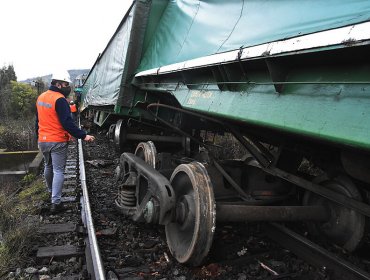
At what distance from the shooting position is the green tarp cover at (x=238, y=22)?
1826 millimetres

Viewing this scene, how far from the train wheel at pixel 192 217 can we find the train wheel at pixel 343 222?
4.07ft

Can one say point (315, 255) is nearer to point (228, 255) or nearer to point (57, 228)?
point (228, 255)

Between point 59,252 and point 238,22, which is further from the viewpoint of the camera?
point 59,252

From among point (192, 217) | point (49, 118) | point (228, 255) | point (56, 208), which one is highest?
point (49, 118)

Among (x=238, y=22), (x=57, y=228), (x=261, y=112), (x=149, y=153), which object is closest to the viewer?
(x=261, y=112)

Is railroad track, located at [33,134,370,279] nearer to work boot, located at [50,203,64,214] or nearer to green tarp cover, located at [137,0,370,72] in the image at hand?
work boot, located at [50,203,64,214]

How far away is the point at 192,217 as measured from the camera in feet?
10.2

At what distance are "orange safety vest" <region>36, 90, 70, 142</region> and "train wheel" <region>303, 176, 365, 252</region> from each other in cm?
367

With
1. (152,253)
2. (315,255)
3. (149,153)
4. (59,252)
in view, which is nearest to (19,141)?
(149,153)

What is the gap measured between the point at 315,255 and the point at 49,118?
3928mm

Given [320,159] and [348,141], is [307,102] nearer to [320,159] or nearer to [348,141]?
[348,141]

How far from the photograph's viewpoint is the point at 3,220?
4371 mm

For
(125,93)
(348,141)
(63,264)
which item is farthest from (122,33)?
(348,141)

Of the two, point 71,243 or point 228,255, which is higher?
point 228,255
